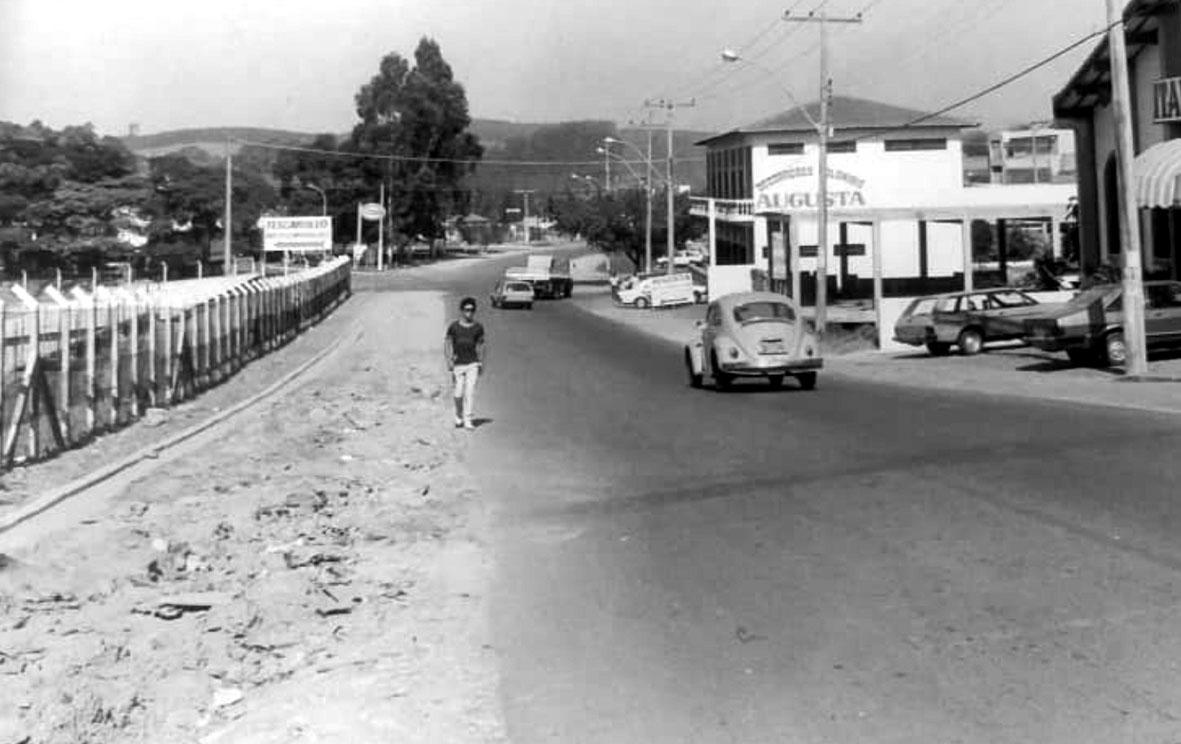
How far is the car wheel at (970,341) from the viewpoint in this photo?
35781 millimetres

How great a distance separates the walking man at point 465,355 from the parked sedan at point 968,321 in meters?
19.1

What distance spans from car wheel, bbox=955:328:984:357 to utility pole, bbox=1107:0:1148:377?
11.0 meters

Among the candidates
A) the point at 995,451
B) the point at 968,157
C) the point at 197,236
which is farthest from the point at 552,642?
the point at 968,157

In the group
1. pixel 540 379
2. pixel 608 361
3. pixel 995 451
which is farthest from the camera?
pixel 608 361

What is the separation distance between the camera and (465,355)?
19.6 m

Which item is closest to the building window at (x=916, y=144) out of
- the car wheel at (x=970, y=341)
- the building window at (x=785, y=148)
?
the building window at (x=785, y=148)

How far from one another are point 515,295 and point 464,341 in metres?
54.0

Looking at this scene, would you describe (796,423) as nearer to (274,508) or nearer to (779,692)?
(274,508)

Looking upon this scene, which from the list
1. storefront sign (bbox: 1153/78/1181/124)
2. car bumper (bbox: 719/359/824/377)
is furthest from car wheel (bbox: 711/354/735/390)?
storefront sign (bbox: 1153/78/1181/124)

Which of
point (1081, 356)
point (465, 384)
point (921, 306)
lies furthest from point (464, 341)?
point (921, 306)

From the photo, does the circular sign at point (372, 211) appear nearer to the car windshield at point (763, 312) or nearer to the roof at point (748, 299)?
the roof at point (748, 299)

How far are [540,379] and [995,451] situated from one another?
53.2 feet

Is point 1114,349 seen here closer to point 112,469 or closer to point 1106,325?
point 1106,325

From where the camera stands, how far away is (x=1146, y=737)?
5699 millimetres
